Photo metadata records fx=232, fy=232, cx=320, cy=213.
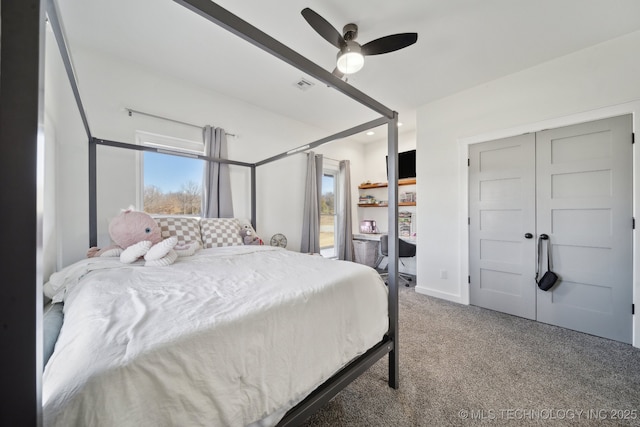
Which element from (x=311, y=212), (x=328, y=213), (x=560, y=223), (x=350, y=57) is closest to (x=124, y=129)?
(x=350, y=57)

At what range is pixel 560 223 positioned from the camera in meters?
2.27

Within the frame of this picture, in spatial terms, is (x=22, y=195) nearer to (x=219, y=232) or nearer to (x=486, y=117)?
(x=219, y=232)

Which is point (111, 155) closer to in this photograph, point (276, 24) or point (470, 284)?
point (276, 24)

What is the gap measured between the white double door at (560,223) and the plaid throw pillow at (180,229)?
311 centimetres

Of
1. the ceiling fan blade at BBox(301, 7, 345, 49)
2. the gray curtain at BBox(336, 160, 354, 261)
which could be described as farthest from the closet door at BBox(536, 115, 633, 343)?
the gray curtain at BBox(336, 160, 354, 261)

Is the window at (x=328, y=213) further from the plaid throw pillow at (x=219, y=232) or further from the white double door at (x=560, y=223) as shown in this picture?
the white double door at (x=560, y=223)

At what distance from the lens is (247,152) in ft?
10.3

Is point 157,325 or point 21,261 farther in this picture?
point 157,325

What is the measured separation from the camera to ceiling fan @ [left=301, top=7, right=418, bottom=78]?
165 cm

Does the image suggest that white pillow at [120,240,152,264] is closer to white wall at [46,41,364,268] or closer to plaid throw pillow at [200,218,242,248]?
plaid throw pillow at [200,218,242,248]

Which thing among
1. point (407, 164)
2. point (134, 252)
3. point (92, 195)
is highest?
point (407, 164)

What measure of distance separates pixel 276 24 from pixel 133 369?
2296mm

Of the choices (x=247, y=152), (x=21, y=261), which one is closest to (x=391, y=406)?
(x=21, y=261)

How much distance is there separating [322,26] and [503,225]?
2678 millimetres
